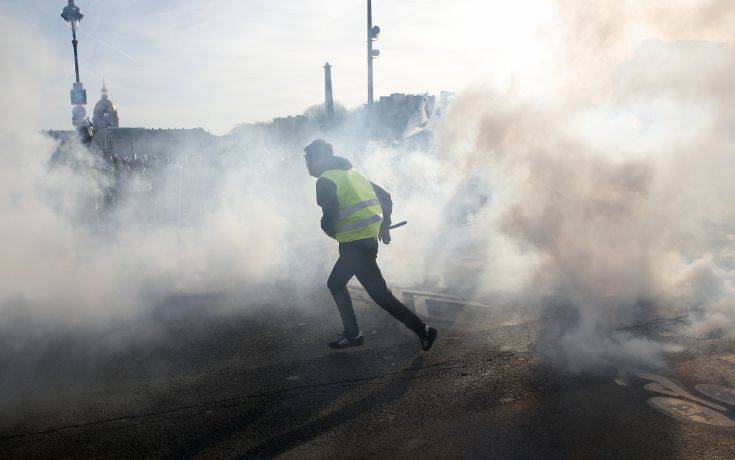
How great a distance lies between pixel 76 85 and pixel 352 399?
52.2ft

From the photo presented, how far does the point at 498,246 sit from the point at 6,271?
6.02 meters

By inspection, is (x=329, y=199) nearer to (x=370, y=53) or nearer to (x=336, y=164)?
(x=336, y=164)

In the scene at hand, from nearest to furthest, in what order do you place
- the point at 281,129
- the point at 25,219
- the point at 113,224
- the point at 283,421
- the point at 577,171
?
the point at 283,421, the point at 577,171, the point at 25,219, the point at 113,224, the point at 281,129

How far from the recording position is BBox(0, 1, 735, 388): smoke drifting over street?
564 cm

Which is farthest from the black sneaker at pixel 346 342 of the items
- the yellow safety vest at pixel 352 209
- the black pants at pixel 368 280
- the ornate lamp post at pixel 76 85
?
the ornate lamp post at pixel 76 85

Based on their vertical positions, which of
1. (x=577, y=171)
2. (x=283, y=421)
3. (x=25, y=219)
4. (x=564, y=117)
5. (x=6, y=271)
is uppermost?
(x=564, y=117)

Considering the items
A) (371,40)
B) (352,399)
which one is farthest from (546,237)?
(371,40)

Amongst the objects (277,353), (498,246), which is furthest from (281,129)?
(277,353)

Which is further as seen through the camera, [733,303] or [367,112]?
[367,112]

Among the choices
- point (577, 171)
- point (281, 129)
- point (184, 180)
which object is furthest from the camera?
point (281, 129)

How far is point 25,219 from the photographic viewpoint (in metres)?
6.88

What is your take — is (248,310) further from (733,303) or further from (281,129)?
(281,129)

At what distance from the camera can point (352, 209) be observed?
471 centimetres

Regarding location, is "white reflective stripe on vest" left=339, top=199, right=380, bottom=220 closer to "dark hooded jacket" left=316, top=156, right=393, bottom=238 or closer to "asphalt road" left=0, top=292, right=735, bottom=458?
"dark hooded jacket" left=316, top=156, right=393, bottom=238
